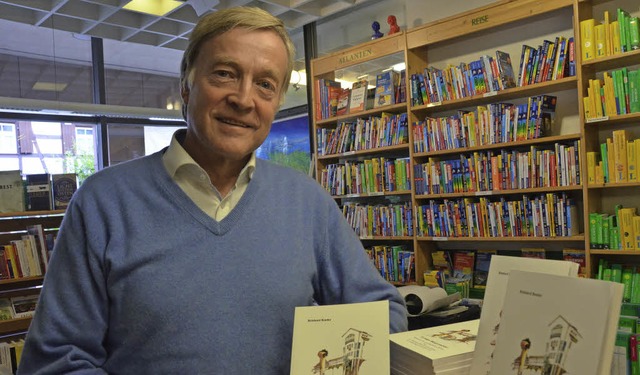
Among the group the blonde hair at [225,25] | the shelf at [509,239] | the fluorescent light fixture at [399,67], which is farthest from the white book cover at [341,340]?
the fluorescent light fixture at [399,67]

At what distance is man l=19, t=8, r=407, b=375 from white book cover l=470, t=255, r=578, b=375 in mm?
266

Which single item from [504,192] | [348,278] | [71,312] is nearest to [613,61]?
[504,192]

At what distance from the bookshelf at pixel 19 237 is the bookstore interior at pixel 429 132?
0.01 m

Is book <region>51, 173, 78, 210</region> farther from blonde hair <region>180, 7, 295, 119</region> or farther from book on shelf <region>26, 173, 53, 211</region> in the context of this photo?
blonde hair <region>180, 7, 295, 119</region>

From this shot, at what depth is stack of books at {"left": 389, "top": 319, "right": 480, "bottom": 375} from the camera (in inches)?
36.5

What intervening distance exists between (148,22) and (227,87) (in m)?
5.80

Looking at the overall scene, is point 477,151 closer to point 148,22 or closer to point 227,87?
point 227,87

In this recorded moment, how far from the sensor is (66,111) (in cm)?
638

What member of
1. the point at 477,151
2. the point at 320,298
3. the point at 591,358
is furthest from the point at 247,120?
the point at 477,151

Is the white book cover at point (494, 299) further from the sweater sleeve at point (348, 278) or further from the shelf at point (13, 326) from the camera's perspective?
the shelf at point (13, 326)

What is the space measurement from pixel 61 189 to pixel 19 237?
1.81ft

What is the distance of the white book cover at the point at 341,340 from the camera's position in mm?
905

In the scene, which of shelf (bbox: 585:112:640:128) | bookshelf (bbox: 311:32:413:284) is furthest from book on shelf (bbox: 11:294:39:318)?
shelf (bbox: 585:112:640:128)

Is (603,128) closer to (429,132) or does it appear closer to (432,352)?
(429,132)
